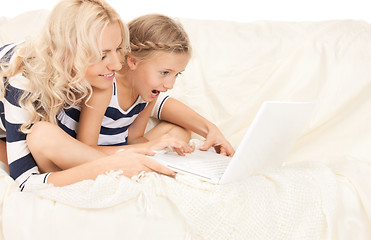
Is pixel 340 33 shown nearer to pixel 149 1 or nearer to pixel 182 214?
pixel 149 1

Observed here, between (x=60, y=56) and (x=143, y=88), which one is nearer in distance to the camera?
(x=60, y=56)

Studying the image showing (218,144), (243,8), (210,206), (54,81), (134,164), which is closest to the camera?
(210,206)

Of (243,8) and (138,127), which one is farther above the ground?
(243,8)

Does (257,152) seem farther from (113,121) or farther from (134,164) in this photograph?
(113,121)

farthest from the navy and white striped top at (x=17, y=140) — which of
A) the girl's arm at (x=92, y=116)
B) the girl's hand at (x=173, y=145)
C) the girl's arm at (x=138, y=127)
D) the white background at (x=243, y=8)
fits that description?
the white background at (x=243, y=8)

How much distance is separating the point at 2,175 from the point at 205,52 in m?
1.04

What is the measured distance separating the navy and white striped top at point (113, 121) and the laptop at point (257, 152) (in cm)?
32

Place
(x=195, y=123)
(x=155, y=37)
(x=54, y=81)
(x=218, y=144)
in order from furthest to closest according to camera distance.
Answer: (x=195, y=123) < (x=218, y=144) < (x=155, y=37) < (x=54, y=81)

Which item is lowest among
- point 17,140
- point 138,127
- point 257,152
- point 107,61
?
point 138,127

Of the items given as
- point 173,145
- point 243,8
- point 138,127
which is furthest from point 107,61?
point 243,8

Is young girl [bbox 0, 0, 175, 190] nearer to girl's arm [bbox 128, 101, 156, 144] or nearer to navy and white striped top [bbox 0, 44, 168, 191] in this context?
navy and white striped top [bbox 0, 44, 168, 191]

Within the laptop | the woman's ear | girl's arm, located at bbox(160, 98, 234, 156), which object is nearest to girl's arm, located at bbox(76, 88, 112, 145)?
the woman's ear

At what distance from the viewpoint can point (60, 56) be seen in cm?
129

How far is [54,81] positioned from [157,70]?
1.10ft
